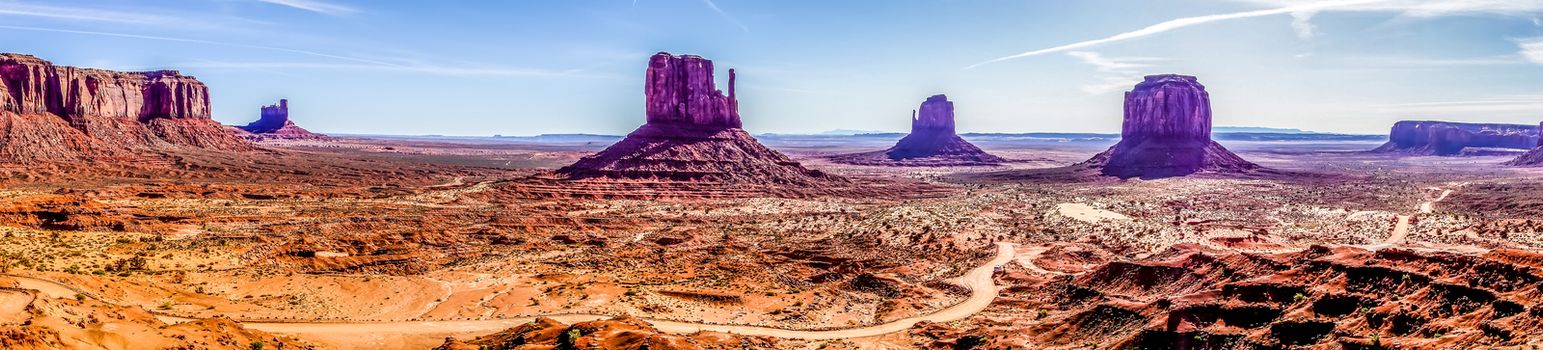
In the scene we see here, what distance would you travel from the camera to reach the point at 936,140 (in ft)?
547

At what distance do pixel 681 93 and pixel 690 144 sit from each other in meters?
7.48

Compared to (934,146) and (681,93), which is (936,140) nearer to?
(934,146)

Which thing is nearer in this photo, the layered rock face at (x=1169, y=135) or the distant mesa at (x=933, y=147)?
the layered rock face at (x=1169, y=135)

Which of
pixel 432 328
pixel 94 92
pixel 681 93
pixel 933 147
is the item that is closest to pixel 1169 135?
pixel 933 147

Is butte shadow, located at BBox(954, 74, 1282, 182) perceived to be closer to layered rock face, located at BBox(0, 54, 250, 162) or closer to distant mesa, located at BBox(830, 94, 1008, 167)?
distant mesa, located at BBox(830, 94, 1008, 167)

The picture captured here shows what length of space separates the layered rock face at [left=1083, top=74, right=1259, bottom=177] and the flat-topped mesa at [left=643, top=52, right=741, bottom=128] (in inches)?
2153

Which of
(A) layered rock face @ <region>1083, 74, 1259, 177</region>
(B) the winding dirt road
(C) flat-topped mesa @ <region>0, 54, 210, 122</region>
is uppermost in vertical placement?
(C) flat-topped mesa @ <region>0, 54, 210, 122</region>

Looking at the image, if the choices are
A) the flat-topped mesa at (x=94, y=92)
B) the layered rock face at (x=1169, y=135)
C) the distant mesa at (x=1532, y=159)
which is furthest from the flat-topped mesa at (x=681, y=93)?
the distant mesa at (x=1532, y=159)

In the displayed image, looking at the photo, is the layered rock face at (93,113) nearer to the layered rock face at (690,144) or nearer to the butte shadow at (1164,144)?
the layered rock face at (690,144)

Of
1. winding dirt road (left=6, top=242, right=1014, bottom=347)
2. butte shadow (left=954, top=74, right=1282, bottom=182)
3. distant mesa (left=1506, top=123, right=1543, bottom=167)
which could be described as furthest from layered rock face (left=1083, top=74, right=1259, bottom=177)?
winding dirt road (left=6, top=242, right=1014, bottom=347)

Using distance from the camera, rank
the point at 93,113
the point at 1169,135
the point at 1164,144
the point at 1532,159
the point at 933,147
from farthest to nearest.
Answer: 1. the point at 933,147
2. the point at 1532,159
3. the point at 1169,135
4. the point at 1164,144
5. the point at 93,113

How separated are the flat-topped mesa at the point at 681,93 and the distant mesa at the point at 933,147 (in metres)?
66.7

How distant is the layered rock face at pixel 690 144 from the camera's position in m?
79.9

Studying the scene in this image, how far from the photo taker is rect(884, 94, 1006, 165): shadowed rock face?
525ft
